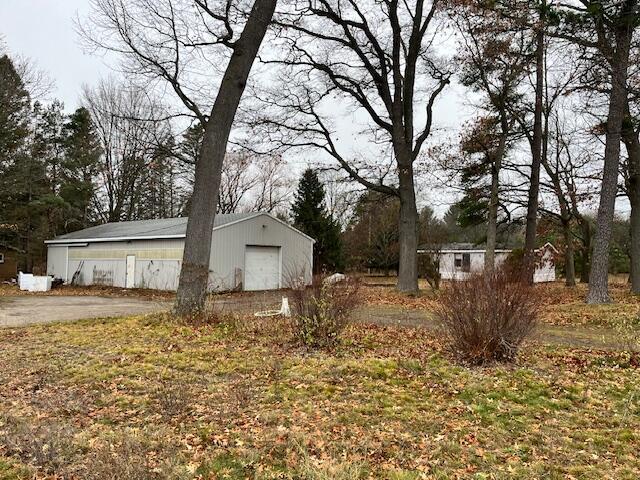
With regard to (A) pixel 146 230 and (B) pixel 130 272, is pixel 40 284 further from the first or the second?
(A) pixel 146 230

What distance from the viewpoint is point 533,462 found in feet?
9.85

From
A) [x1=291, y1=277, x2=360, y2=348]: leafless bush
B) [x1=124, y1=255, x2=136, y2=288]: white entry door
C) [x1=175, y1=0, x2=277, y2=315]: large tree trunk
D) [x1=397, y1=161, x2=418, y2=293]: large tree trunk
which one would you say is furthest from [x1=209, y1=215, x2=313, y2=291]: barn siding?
[x1=291, y1=277, x2=360, y2=348]: leafless bush

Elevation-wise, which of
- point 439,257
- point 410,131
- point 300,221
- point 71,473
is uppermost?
point 410,131

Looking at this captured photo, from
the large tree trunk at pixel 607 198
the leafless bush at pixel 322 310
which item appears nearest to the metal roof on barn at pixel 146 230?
the leafless bush at pixel 322 310

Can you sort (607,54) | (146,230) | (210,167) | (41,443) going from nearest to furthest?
(41,443), (210,167), (607,54), (146,230)

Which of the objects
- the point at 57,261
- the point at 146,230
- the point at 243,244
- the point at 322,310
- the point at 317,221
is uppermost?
the point at 317,221

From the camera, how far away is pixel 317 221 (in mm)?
28750

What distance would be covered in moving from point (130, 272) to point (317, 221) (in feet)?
37.0

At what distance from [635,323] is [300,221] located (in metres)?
22.0

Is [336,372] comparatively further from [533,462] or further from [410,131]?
[410,131]

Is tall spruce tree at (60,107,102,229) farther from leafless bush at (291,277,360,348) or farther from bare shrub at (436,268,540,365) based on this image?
bare shrub at (436,268,540,365)

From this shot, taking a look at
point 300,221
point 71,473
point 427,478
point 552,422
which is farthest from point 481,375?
point 300,221

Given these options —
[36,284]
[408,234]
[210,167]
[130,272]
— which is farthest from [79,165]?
[210,167]

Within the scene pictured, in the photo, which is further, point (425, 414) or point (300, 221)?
point (300, 221)
